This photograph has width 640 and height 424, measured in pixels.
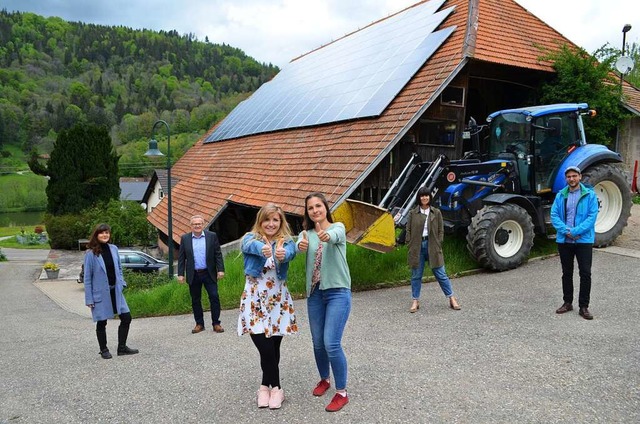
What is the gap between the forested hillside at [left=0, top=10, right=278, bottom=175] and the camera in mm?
113938

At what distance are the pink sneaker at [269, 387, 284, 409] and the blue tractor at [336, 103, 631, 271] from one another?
4.84 m

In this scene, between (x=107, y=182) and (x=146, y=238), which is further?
(x=107, y=182)

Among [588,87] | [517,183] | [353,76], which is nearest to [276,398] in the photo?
[517,183]

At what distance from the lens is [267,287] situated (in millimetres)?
4094

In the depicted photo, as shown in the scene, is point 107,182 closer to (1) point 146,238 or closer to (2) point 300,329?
(1) point 146,238

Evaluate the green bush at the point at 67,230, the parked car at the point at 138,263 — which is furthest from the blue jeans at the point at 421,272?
the green bush at the point at 67,230

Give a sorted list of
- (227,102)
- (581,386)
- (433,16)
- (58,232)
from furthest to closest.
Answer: (227,102)
(58,232)
(433,16)
(581,386)

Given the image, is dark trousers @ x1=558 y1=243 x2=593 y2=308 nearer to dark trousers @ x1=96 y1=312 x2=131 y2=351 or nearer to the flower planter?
dark trousers @ x1=96 y1=312 x2=131 y2=351

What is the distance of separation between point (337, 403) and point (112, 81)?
15885 centimetres

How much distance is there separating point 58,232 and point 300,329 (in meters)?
30.8

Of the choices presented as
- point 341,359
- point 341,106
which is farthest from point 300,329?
point 341,106

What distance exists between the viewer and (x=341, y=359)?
4.05 meters

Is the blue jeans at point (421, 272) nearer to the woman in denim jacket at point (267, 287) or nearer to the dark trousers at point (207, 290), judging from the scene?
the dark trousers at point (207, 290)

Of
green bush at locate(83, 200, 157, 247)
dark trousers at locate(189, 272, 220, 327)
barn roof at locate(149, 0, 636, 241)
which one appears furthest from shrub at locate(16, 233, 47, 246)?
dark trousers at locate(189, 272, 220, 327)
